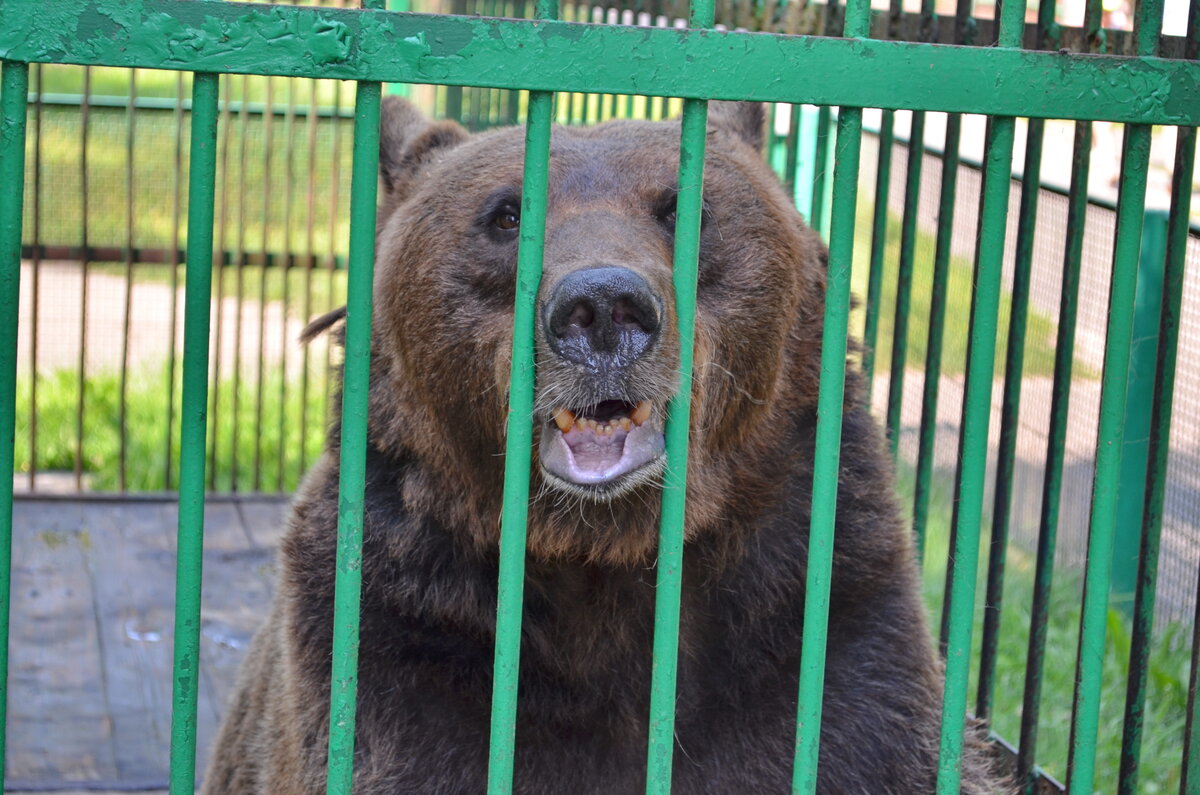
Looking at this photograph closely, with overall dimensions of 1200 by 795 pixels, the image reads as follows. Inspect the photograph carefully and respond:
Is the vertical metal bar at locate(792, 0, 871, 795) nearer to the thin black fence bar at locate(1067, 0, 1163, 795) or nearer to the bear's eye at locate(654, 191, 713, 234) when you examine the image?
the thin black fence bar at locate(1067, 0, 1163, 795)

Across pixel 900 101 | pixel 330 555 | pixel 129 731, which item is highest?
pixel 900 101

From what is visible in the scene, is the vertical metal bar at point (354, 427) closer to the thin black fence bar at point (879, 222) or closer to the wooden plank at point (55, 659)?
the thin black fence bar at point (879, 222)

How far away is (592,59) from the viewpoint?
1980 millimetres

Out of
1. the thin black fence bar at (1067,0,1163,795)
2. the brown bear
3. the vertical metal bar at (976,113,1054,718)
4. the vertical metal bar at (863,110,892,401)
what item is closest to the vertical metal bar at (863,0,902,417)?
the vertical metal bar at (863,110,892,401)

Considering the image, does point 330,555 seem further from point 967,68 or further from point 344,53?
point 967,68

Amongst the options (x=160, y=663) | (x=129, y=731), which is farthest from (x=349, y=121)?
(x=129, y=731)

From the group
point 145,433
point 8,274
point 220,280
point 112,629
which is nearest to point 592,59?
point 8,274

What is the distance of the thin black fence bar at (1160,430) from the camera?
2.75m

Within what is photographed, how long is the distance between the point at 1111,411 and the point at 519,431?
38.2 inches

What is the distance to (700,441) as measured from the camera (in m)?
2.96

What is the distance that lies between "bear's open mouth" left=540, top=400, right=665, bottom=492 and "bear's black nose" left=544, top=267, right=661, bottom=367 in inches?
5.7

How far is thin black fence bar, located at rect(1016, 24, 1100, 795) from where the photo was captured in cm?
315

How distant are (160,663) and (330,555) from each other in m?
2.89

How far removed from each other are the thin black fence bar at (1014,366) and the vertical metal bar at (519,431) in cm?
159
